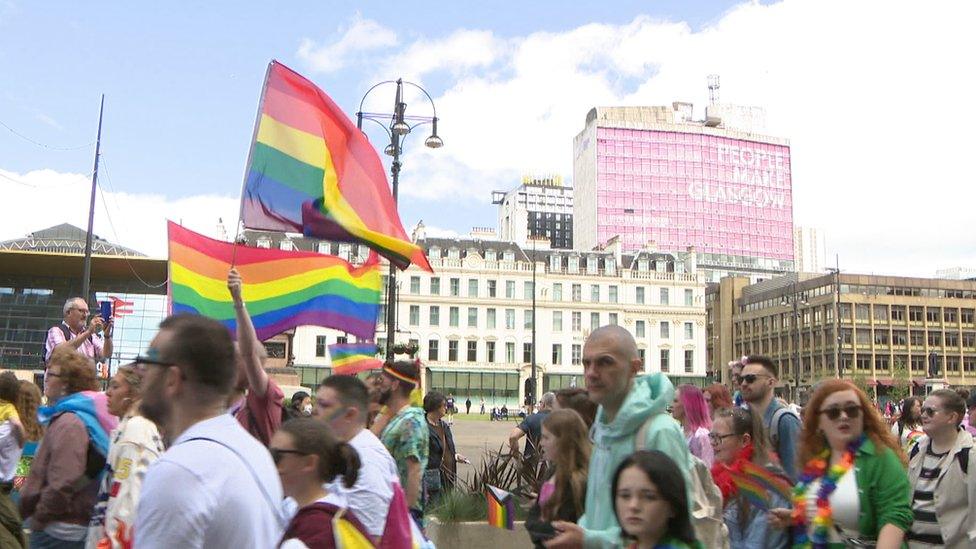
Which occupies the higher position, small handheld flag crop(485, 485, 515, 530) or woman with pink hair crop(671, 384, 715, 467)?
woman with pink hair crop(671, 384, 715, 467)

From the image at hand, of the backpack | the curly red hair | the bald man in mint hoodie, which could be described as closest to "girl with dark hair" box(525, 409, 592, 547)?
the bald man in mint hoodie

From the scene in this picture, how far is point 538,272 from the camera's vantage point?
273 ft

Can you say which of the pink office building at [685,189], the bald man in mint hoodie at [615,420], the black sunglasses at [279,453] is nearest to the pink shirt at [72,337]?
the black sunglasses at [279,453]

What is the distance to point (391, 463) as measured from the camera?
14.7 ft

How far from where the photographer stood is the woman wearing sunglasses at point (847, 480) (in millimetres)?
4152

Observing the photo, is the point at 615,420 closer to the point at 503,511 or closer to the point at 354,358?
the point at 503,511

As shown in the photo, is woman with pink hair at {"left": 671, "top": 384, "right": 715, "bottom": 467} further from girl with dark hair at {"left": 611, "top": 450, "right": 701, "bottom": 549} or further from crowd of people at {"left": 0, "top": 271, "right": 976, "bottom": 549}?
girl with dark hair at {"left": 611, "top": 450, "right": 701, "bottom": 549}

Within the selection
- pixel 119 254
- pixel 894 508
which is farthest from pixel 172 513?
pixel 119 254

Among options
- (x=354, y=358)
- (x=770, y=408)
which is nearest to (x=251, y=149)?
(x=354, y=358)

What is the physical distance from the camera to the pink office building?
414 feet

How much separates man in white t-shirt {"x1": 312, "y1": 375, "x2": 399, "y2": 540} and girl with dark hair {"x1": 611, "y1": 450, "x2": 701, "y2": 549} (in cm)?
107

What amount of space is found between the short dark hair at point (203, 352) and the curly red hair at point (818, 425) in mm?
3034

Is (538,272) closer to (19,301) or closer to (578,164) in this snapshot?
(19,301)

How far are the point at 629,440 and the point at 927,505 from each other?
2.62 meters
